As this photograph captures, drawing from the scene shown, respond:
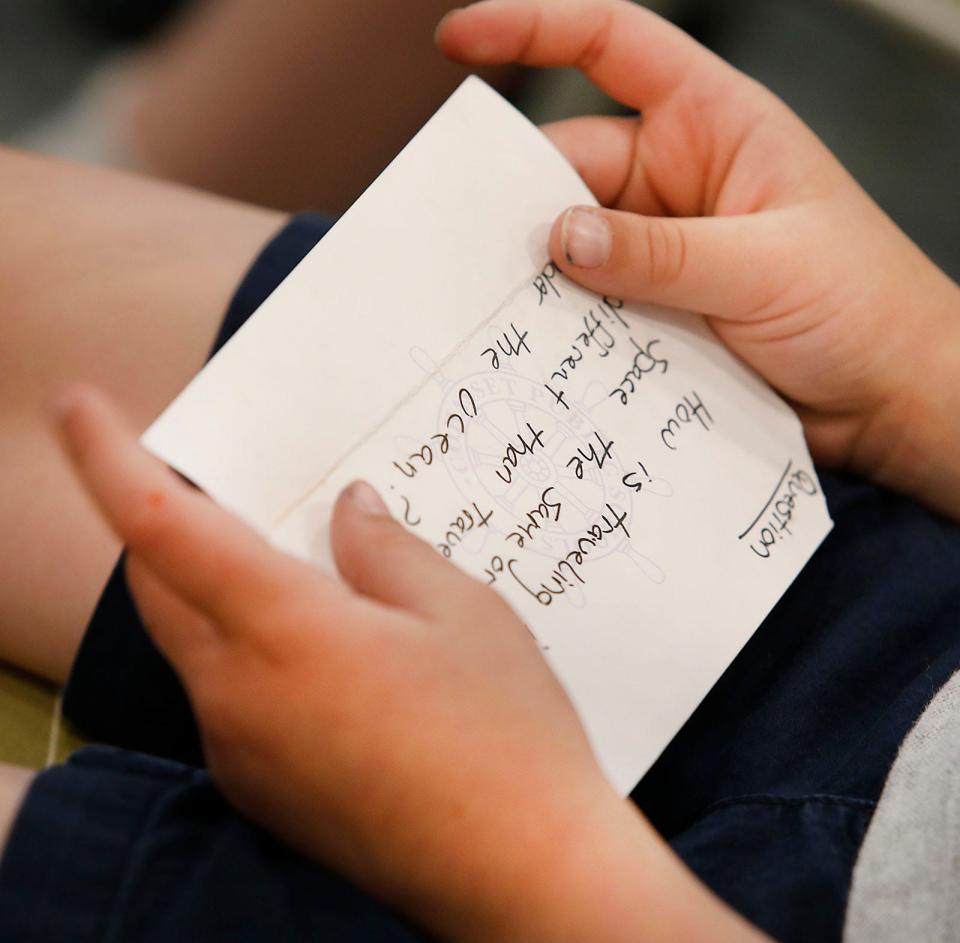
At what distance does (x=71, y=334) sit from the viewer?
495mm

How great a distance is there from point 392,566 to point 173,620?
8 cm

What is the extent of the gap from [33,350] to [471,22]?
28cm

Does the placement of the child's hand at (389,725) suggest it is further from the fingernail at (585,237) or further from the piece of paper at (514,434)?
the fingernail at (585,237)

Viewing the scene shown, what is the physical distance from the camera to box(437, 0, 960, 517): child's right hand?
1.58 feet

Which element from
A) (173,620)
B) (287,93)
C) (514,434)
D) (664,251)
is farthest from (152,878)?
(287,93)

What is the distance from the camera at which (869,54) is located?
82cm

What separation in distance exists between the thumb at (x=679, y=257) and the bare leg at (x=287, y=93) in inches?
16.6

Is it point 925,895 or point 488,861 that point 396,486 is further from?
point 925,895

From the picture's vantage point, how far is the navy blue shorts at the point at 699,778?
0.33 meters

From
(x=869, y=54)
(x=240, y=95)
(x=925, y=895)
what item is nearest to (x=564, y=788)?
(x=925, y=895)

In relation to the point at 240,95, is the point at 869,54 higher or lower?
higher

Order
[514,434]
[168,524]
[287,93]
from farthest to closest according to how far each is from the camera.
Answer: [287,93] < [514,434] < [168,524]

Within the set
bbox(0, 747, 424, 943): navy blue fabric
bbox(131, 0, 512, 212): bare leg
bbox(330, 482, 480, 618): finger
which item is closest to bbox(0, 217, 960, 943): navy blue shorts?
bbox(0, 747, 424, 943): navy blue fabric

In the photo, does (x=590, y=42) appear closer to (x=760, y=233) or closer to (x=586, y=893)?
(x=760, y=233)
